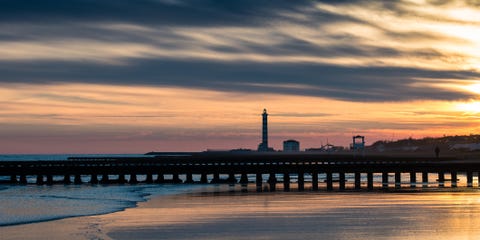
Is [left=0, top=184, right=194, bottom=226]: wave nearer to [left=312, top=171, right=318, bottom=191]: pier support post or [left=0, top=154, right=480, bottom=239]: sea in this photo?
[left=0, top=154, right=480, bottom=239]: sea

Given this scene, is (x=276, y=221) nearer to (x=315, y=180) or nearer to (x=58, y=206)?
(x=58, y=206)

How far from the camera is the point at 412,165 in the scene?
66.9 metres

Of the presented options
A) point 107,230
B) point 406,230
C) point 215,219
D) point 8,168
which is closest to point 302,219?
point 215,219

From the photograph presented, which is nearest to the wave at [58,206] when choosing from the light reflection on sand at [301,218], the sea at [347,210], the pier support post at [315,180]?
the sea at [347,210]

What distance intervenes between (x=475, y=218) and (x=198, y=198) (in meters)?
18.7

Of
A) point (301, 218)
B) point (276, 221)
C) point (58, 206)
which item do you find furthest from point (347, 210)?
point (58, 206)

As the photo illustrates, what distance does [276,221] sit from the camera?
99.2 feet

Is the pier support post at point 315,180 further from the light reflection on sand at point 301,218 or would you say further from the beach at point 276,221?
the beach at point 276,221

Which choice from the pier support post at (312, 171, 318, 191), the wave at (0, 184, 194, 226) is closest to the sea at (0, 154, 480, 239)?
the wave at (0, 184, 194, 226)

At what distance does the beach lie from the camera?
85.4ft

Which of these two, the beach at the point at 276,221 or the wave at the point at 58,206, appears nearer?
the beach at the point at 276,221

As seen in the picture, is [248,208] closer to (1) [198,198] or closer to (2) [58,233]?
(1) [198,198]

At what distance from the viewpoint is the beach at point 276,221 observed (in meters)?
26.0

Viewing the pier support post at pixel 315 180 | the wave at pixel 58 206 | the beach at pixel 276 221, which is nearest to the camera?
the beach at pixel 276 221
